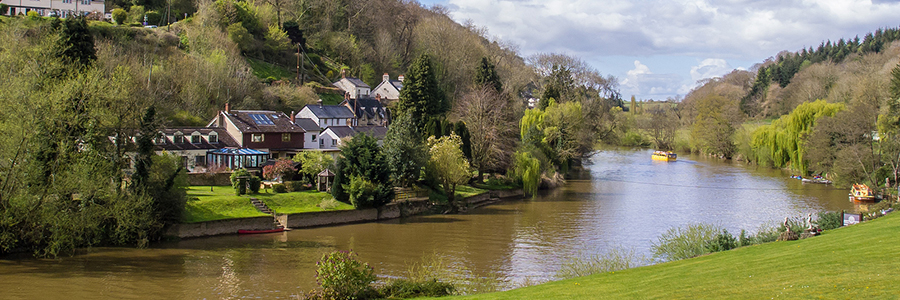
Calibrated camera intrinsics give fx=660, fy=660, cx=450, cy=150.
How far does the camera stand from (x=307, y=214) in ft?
128

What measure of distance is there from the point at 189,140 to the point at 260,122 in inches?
304

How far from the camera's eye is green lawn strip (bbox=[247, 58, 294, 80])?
78.8 meters

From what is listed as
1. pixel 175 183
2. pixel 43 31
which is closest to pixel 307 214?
pixel 175 183

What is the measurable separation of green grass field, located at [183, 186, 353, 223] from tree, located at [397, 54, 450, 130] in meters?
18.4

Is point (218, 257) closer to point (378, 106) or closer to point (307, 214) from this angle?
point (307, 214)

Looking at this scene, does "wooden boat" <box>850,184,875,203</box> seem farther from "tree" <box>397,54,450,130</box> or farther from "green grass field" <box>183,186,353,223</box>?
"green grass field" <box>183,186,353,223</box>

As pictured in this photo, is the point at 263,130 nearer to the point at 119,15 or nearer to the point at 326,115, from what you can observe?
the point at 326,115

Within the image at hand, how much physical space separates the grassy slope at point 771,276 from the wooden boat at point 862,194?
105 feet

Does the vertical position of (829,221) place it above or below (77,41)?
below

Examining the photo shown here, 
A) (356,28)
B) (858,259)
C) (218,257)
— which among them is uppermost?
(356,28)

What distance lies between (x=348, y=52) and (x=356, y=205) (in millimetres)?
61822

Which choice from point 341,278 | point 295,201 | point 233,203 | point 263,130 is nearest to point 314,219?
point 295,201

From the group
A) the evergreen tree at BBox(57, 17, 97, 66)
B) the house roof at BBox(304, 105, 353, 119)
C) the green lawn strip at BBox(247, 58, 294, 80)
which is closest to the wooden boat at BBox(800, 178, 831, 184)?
the house roof at BBox(304, 105, 353, 119)

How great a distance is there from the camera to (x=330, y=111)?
223ft
